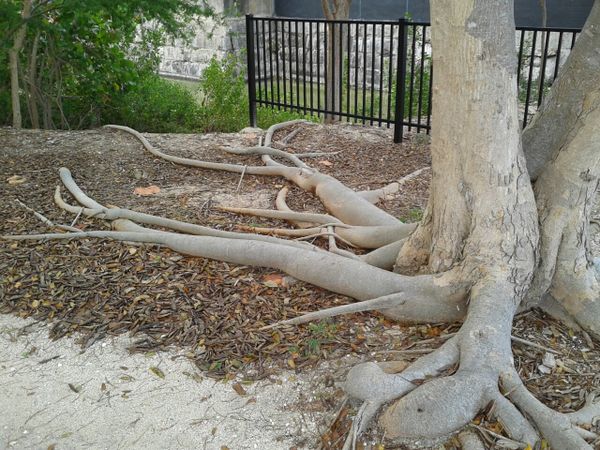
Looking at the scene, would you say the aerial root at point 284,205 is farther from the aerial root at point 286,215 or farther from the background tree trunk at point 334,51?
the background tree trunk at point 334,51

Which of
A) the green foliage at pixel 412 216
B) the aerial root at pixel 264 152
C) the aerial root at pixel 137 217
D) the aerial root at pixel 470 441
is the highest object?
the aerial root at pixel 264 152

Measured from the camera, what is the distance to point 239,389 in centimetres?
319

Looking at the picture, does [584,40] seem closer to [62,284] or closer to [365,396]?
[365,396]

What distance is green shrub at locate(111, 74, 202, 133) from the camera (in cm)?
1070

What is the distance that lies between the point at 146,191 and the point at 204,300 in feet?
7.91

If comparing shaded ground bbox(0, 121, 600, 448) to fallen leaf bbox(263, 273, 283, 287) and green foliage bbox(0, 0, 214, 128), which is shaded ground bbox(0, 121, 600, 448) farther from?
green foliage bbox(0, 0, 214, 128)

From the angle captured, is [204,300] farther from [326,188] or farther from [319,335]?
[326,188]

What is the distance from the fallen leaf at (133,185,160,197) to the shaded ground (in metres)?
0.06

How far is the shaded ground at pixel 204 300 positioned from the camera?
3.34 meters

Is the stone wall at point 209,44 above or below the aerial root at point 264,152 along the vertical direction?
above

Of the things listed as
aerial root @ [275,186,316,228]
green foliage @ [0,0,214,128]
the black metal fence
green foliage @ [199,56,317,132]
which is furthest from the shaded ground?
green foliage @ [199,56,317,132]

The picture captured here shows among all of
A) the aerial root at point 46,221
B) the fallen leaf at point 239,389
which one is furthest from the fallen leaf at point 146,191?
the fallen leaf at point 239,389

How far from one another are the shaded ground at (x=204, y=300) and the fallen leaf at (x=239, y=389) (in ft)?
0.25

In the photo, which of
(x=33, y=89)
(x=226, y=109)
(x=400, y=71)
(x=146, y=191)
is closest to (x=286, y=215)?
(x=146, y=191)
